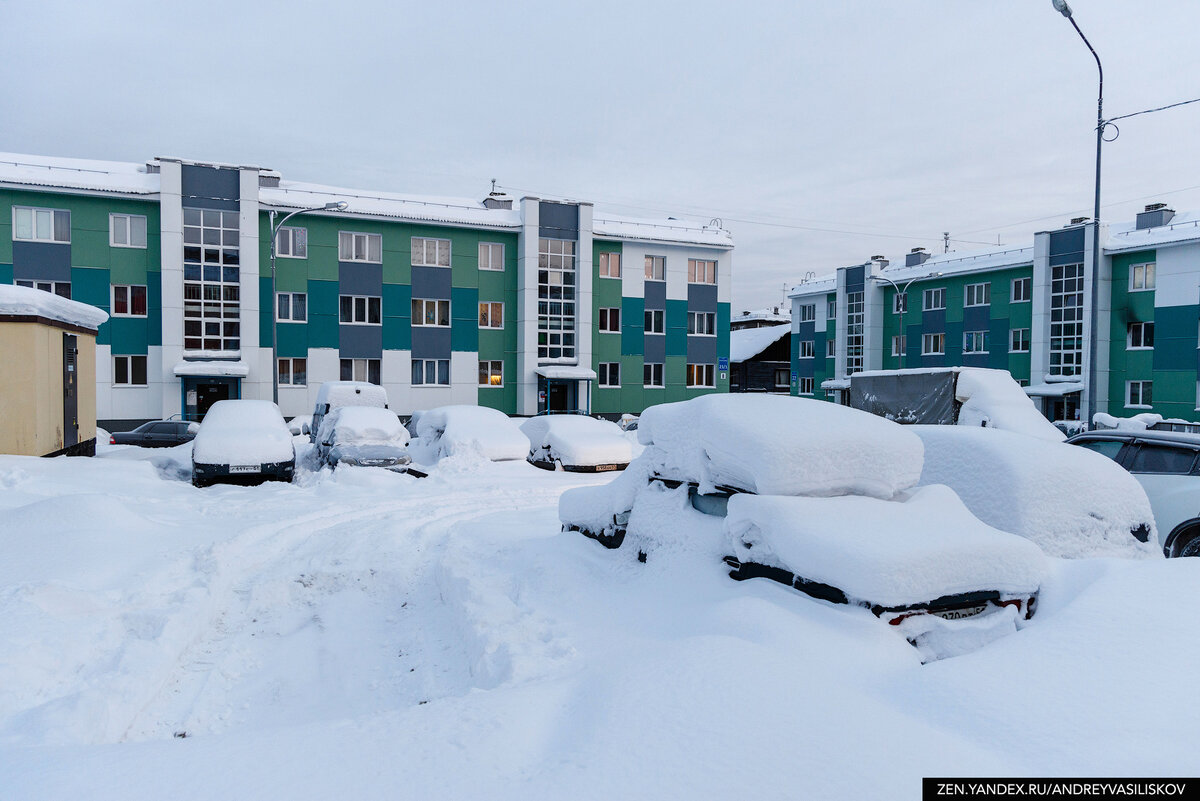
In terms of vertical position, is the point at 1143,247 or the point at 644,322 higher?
the point at 1143,247

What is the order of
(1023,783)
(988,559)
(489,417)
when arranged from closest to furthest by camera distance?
(1023,783) < (988,559) < (489,417)

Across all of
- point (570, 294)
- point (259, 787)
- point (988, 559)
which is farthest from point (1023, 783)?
point (570, 294)

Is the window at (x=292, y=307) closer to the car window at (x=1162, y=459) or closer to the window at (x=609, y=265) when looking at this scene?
the window at (x=609, y=265)

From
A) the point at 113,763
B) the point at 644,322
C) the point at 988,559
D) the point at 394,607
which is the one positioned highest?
the point at 644,322

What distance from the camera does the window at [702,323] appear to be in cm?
3965

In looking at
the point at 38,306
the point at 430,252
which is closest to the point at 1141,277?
the point at 430,252

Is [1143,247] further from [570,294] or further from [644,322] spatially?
[570,294]

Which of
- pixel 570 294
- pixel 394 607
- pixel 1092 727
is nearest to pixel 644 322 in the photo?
pixel 570 294

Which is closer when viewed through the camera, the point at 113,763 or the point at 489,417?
the point at 113,763

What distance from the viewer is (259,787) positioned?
2.64 m

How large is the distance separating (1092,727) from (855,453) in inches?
105

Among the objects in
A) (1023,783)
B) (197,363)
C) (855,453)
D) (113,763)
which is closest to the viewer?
(1023,783)

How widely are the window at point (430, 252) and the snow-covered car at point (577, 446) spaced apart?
1896 cm

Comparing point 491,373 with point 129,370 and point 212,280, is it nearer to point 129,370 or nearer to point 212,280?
point 212,280
